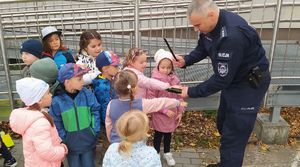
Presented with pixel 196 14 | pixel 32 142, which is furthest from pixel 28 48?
pixel 196 14

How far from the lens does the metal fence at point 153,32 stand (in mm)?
4402

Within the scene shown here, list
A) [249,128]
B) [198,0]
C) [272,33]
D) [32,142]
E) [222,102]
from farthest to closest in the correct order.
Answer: [272,33] < [222,102] < [249,128] < [198,0] < [32,142]

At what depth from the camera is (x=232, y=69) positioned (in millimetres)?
3164

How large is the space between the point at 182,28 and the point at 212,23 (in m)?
1.38

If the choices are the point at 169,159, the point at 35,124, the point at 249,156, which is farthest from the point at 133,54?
the point at 249,156

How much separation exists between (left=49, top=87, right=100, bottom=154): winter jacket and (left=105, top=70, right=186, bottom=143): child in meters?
0.18

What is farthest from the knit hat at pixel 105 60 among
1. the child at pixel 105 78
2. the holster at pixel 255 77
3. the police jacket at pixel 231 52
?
the holster at pixel 255 77

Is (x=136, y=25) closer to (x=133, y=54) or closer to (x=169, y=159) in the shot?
(x=133, y=54)

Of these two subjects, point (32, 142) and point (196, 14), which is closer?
point (32, 142)

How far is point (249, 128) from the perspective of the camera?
3572 mm

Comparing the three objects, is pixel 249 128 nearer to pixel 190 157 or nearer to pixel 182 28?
pixel 190 157

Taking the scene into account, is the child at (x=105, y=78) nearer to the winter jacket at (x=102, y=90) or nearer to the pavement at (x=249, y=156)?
the winter jacket at (x=102, y=90)

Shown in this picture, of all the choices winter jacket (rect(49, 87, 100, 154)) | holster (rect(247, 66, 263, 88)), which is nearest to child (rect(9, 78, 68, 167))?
winter jacket (rect(49, 87, 100, 154))

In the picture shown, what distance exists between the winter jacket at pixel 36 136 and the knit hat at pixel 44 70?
0.51 metres
